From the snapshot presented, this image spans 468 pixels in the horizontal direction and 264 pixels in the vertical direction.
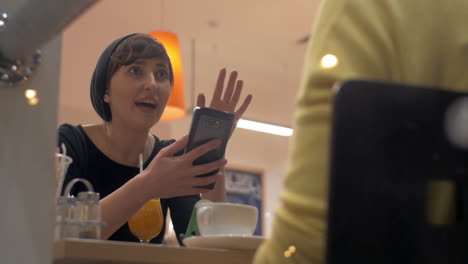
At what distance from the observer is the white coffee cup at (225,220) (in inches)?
37.1

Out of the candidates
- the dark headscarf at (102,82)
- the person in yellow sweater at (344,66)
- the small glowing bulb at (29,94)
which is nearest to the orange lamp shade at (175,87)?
the dark headscarf at (102,82)

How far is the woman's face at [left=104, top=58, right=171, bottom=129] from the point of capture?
1.54 metres

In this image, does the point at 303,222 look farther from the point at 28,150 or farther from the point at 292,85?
the point at 292,85

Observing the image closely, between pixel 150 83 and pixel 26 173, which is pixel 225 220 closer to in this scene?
pixel 26 173

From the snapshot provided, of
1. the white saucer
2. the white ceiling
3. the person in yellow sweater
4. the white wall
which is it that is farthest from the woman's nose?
the white ceiling

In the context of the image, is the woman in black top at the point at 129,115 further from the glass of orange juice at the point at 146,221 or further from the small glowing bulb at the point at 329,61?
the small glowing bulb at the point at 329,61

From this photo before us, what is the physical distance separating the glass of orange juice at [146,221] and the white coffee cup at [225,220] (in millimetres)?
213

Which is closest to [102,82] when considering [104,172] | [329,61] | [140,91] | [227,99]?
[140,91]

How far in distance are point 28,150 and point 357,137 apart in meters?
0.42

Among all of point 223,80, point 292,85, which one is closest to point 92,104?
point 223,80

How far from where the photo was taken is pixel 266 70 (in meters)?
5.21

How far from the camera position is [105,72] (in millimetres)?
1600

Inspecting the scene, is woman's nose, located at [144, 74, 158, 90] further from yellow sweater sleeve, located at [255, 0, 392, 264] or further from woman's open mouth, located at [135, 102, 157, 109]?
yellow sweater sleeve, located at [255, 0, 392, 264]

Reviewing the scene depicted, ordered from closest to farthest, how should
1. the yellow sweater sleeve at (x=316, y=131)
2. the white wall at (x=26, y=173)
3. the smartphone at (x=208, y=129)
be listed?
the yellow sweater sleeve at (x=316, y=131), the white wall at (x=26, y=173), the smartphone at (x=208, y=129)
